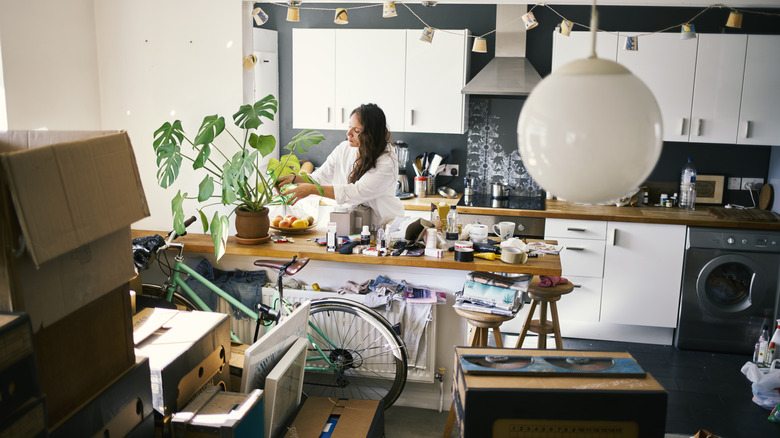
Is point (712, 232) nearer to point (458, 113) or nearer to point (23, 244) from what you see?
point (458, 113)

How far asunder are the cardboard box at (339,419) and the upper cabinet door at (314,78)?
2.72m

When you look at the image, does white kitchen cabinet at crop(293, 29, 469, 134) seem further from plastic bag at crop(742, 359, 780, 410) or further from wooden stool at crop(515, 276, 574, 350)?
plastic bag at crop(742, 359, 780, 410)

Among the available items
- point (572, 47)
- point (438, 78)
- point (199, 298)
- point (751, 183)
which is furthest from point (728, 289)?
point (199, 298)

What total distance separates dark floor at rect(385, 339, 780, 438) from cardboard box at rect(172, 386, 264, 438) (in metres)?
1.21

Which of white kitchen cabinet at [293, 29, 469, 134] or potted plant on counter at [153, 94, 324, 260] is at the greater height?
white kitchen cabinet at [293, 29, 469, 134]

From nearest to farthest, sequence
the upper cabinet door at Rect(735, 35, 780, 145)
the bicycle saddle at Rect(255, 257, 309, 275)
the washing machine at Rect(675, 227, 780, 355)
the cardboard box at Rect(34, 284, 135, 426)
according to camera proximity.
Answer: the cardboard box at Rect(34, 284, 135, 426)
the bicycle saddle at Rect(255, 257, 309, 275)
the washing machine at Rect(675, 227, 780, 355)
the upper cabinet door at Rect(735, 35, 780, 145)

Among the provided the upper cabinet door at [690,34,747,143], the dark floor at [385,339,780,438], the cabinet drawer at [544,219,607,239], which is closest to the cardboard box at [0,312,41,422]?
the dark floor at [385,339,780,438]

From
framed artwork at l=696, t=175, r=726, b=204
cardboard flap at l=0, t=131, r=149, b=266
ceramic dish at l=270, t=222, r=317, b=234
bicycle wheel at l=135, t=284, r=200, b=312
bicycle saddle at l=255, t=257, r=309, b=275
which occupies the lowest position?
bicycle wheel at l=135, t=284, r=200, b=312

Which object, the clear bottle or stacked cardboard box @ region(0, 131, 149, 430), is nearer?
stacked cardboard box @ region(0, 131, 149, 430)

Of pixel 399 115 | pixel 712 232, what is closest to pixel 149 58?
pixel 399 115

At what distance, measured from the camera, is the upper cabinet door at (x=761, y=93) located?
4.57 metres

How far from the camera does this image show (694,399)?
386cm

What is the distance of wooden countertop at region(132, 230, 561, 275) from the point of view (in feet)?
10.5

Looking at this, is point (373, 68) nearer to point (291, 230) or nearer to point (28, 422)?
point (291, 230)
